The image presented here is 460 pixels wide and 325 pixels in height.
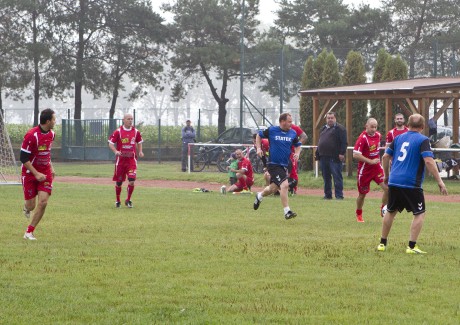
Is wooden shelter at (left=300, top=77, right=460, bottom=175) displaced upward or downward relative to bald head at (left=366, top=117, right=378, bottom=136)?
upward

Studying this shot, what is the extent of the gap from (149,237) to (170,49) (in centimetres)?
4255

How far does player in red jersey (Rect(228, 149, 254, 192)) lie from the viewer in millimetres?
25078

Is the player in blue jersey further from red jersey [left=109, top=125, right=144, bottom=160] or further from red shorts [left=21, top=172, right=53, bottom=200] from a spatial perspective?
red shorts [left=21, top=172, right=53, bottom=200]

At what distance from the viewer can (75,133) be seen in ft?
160

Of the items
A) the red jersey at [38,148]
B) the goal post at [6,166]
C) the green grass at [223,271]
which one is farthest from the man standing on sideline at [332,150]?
the goal post at [6,166]

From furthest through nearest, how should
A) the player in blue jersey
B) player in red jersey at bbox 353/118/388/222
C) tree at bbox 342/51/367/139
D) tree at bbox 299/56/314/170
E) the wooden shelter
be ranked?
tree at bbox 342/51/367/139, tree at bbox 299/56/314/170, the wooden shelter, player in red jersey at bbox 353/118/388/222, the player in blue jersey

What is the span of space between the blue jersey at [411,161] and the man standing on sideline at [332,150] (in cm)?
1029

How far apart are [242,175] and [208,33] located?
31947 mm

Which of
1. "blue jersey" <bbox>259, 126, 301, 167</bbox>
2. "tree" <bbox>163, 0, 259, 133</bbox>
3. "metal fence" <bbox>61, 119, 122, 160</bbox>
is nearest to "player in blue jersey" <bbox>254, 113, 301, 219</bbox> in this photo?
"blue jersey" <bbox>259, 126, 301, 167</bbox>

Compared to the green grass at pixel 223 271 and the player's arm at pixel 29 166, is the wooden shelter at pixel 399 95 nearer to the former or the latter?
the green grass at pixel 223 271

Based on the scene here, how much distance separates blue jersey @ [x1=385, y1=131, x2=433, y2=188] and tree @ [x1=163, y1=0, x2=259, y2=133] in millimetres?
42511

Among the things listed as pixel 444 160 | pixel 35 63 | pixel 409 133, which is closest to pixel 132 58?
pixel 35 63

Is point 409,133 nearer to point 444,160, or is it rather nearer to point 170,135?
point 444,160

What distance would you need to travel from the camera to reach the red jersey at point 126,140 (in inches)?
785
